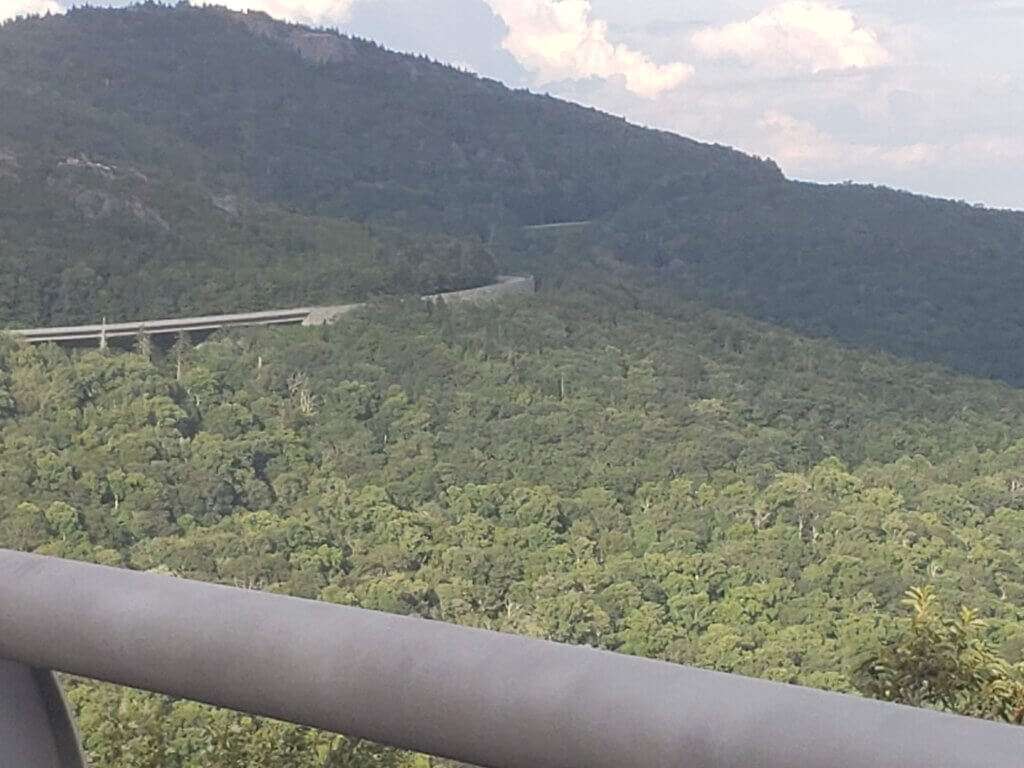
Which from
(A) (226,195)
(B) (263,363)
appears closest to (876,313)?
(A) (226,195)

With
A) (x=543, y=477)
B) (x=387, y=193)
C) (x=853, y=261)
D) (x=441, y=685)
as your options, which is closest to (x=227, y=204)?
(x=387, y=193)

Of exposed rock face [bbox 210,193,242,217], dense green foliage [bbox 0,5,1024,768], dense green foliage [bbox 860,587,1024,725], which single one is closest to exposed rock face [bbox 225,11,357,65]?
dense green foliage [bbox 0,5,1024,768]

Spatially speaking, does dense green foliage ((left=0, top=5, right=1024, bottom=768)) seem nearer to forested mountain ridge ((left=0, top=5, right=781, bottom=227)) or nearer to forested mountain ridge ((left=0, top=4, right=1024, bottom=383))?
forested mountain ridge ((left=0, top=4, right=1024, bottom=383))

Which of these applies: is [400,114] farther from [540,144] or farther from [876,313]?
[876,313]

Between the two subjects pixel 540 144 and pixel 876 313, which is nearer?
pixel 876 313

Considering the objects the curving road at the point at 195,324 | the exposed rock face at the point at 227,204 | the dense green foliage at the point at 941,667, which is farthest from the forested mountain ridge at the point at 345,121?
the dense green foliage at the point at 941,667

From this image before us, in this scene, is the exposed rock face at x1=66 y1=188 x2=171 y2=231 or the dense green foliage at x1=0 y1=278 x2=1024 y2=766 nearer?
the dense green foliage at x1=0 y1=278 x2=1024 y2=766

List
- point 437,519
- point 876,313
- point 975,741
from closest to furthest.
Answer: point 975,741 → point 437,519 → point 876,313

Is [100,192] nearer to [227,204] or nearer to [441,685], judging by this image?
[227,204]
